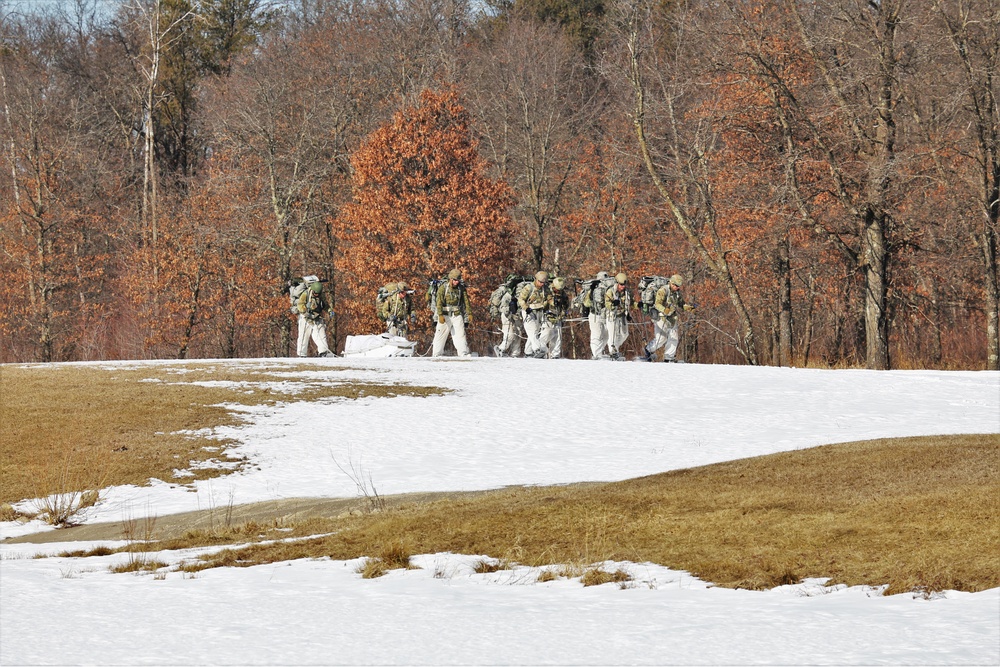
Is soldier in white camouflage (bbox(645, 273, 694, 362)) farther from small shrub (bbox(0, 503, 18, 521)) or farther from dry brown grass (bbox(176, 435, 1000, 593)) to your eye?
small shrub (bbox(0, 503, 18, 521))

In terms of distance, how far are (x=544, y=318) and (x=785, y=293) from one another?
39.7ft

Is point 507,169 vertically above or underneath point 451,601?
above

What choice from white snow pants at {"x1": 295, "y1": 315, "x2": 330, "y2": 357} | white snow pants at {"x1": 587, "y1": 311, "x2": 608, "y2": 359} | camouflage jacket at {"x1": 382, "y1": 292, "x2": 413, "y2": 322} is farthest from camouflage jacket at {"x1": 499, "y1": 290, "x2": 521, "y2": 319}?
white snow pants at {"x1": 295, "y1": 315, "x2": 330, "y2": 357}

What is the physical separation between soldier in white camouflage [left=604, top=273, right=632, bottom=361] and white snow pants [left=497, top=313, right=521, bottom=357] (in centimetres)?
271

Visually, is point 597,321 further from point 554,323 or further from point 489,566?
point 489,566

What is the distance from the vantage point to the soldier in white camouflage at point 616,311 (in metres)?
31.3

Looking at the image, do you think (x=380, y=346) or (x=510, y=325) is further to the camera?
(x=510, y=325)

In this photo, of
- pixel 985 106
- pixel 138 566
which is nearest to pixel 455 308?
pixel 985 106

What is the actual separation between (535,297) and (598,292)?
61.8 inches

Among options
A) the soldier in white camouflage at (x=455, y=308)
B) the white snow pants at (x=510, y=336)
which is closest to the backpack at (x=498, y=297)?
the white snow pants at (x=510, y=336)

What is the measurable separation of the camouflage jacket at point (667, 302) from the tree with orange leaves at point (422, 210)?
15272 mm

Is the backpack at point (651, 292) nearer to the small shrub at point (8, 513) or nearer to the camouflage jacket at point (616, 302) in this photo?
the camouflage jacket at point (616, 302)

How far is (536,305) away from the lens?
104ft

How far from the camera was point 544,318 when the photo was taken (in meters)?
32.2
